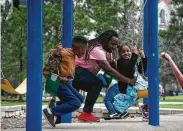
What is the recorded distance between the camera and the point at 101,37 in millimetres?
6613

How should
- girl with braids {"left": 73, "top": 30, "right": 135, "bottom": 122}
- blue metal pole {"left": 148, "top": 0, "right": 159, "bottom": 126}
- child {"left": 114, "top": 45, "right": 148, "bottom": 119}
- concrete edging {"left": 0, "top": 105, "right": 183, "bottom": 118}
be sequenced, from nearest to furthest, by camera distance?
1. blue metal pole {"left": 148, "top": 0, "right": 159, "bottom": 126}
2. girl with braids {"left": 73, "top": 30, "right": 135, "bottom": 122}
3. child {"left": 114, "top": 45, "right": 148, "bottom": 119}
4. concrete edging {"left": 0, "top": 105, "right": 183, "bottom": 118}

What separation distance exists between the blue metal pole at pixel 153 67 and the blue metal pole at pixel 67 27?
4.28 feet

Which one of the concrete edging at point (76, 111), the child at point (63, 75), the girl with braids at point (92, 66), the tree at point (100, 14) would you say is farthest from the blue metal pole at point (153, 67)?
the tree at point (100, 14)

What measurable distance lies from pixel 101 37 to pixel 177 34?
29.5 metres

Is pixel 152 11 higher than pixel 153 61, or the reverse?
pixel 152 11

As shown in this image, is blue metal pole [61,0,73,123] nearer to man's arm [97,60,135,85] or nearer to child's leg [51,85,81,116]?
man's arm [97,60,135,85]

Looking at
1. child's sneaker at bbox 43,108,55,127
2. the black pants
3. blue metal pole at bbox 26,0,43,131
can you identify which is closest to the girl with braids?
the black pants

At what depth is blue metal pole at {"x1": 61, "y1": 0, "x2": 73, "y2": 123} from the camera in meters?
7.13

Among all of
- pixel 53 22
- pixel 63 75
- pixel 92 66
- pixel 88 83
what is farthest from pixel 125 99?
pixel 53 22

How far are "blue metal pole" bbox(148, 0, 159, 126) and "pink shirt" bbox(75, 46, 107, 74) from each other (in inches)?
23.4

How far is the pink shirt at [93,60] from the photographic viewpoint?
249 inches

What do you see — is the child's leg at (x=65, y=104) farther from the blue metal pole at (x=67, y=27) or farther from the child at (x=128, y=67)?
the child at (x=128, y=67)

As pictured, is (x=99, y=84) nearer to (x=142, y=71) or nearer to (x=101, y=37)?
(x=101, y=37)

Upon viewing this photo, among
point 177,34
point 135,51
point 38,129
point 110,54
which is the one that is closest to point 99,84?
point 110,54
